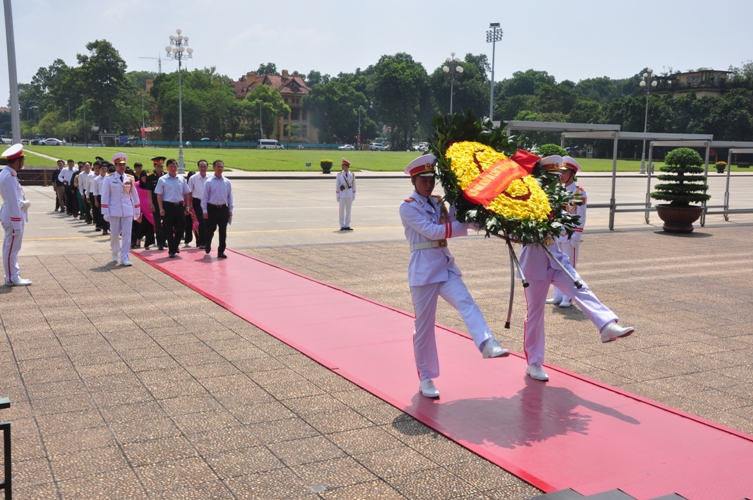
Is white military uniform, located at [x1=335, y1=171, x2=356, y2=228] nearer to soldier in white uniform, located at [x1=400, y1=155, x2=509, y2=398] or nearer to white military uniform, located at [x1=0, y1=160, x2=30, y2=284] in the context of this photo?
white military uniform, located at [x1=0, y1=160, x2=30, y2=284]

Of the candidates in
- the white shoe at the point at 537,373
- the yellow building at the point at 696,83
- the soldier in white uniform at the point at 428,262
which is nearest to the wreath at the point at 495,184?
the soldier in white uniform at the point at 428,262

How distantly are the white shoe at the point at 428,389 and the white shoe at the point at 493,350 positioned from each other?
0.74 meters

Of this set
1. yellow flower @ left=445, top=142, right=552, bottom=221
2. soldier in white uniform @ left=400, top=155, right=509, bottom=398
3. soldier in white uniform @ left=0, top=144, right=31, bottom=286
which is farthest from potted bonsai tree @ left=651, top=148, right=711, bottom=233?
soldier in white uniform @ left=0, top=144, right=31, bottom=286

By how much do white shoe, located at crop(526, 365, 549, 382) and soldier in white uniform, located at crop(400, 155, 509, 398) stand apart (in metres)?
1.08

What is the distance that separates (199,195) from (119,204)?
2313 millimetres

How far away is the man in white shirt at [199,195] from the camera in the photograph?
48.0ft

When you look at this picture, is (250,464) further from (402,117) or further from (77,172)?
(402,117)

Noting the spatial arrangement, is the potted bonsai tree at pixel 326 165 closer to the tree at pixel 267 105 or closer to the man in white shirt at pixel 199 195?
the man in white shirt at pixel 199 195

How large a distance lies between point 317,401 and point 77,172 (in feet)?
60.3

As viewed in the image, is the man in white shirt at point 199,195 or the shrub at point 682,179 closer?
the man in white shirt at point 199,195

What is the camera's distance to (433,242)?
19.2ft

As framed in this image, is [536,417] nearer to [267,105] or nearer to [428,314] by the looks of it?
[428,314]

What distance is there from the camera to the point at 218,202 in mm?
13633

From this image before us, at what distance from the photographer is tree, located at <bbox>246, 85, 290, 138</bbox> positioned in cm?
11781
